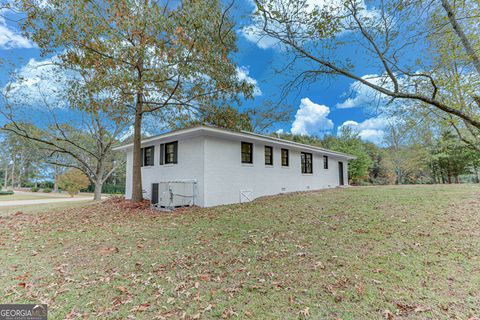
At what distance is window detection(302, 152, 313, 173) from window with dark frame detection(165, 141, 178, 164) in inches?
338

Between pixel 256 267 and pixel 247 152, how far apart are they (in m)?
7.80

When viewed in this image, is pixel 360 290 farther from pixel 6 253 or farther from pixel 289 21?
pixel 6 253

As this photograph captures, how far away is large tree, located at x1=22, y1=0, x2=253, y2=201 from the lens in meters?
7.07

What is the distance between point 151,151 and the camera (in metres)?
12.7

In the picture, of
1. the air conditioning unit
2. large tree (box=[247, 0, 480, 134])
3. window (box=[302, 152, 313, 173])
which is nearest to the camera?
large tree (box=[247, 0, 480, 134])

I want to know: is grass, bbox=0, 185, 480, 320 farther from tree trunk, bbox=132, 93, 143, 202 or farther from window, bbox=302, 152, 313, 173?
window, bbox=302, 152, 313, 173

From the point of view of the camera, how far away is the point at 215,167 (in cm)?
999

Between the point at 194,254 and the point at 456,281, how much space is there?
4.34 meters

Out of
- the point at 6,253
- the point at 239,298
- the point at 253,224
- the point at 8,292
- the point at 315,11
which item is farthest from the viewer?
the point at 253,224

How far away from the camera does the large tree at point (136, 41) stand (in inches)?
279

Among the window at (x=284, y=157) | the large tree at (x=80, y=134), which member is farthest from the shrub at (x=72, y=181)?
the window at (x=284, y=157)

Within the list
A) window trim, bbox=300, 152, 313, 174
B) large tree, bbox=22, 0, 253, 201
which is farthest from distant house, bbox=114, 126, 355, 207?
large tree, bbox=22, 0, 253, 201

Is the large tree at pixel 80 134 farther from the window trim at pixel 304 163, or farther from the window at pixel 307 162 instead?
the window at pixel 307 162

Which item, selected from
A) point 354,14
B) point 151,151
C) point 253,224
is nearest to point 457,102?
point 354,14
